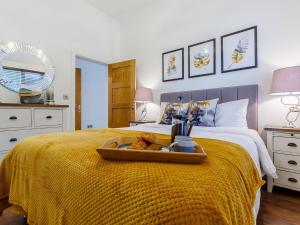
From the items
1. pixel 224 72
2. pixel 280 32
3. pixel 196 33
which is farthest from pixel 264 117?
pixel 196 33

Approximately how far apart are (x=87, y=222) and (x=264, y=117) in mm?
2437

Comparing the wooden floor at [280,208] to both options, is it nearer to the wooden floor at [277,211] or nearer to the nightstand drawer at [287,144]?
the wooden floor at [277,211]

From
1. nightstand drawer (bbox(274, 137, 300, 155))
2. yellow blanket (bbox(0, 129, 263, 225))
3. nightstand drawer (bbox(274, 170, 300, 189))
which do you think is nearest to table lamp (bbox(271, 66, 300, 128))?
nightstand drawer (bbox(274, 137, 300, 155))

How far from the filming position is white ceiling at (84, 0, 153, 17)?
3.51 meters

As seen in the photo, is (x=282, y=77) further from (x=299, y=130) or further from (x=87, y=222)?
(x=87, y=222)

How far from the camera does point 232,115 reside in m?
2.11

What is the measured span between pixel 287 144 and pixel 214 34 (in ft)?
6.01

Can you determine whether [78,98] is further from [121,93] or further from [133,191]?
[133,191]

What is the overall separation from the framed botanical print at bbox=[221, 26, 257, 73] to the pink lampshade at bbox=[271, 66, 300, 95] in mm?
517

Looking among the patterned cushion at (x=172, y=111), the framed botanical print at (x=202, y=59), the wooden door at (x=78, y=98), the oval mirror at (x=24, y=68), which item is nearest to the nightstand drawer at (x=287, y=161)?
the patterned cushion at (x=172, y=111)

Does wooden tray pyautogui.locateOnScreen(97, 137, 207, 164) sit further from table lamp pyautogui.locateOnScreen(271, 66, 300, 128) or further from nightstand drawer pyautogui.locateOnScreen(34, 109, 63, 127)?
nightstand drawer pyautogui.locateOnScreen(34, 109, 63, 127)

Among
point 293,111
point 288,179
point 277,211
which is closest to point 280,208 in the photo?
point 277,211

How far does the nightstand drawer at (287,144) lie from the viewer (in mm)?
1830

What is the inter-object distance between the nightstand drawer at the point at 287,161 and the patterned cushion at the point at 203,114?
2.47ft
